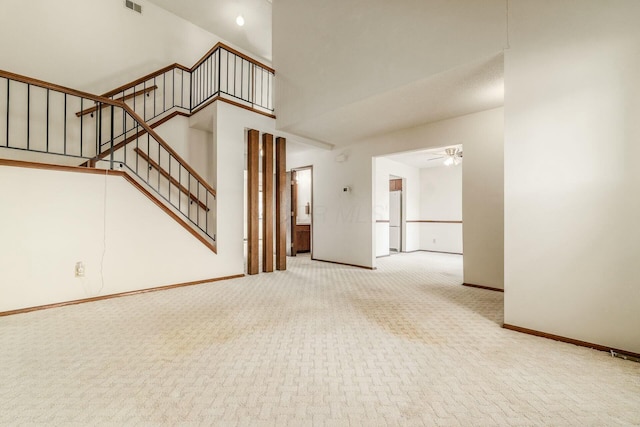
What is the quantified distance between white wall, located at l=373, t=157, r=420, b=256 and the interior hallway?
4.10 metres

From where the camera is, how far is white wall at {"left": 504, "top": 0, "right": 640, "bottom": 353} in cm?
196

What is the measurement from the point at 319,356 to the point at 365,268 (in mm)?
3639

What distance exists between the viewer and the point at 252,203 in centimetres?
482

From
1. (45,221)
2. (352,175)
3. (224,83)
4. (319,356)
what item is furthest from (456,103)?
(45,221)

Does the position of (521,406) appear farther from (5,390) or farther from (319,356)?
(5,390)

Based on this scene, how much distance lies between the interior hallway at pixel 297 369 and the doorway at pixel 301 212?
4.16m

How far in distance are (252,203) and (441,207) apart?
239 inches

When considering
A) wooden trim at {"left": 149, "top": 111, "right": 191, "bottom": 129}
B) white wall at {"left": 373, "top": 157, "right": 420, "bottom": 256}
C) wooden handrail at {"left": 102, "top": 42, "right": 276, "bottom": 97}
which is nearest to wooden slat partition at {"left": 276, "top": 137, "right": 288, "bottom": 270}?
wooden handrail at {"left": 102, "top": 42, "right": 276, "bottom": 97}

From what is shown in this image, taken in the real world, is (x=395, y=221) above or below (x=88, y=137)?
below

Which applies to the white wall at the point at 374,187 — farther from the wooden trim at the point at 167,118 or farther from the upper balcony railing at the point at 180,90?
the wooden trim at the point at 167,118

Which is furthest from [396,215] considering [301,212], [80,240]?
[80,240]

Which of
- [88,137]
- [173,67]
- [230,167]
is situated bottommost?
[230,167]

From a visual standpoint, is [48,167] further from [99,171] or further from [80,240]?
[80,240]

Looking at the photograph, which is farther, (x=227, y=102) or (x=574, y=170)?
(x=227, y=102)
